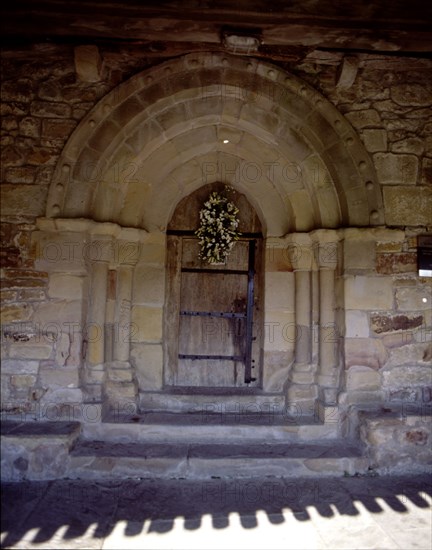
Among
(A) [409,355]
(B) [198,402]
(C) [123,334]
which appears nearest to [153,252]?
(C) [123,334]

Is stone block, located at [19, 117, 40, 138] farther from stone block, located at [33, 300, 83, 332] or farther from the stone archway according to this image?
stone block, located at [33, 300, 83, 332]

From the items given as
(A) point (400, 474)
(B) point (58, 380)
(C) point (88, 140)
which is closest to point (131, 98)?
(C) point (88, 140)

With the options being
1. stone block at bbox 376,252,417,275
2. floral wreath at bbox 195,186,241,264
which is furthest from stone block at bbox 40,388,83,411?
stone block at bbox 376,252,417,275

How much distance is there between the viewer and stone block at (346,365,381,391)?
3.67m

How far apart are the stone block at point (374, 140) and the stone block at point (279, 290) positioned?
4.26ft

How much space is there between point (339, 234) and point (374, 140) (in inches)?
33.1

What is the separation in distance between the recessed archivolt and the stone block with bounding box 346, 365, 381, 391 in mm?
1210

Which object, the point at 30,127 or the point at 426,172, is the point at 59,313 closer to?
the point at 30,127

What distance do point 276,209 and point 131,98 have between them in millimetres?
1626

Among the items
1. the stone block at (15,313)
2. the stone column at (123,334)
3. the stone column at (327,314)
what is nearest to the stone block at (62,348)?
the stone block at (15,313)

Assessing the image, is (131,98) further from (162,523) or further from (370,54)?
(162,523)

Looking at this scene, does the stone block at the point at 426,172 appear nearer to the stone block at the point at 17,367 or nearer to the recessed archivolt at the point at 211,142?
the recessed archivolt at the point at 211,142

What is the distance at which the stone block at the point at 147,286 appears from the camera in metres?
4.16

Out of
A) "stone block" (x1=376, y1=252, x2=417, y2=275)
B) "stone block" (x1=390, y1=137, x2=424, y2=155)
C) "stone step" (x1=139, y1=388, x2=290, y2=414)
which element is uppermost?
"stone block" (x1=390, y1=137, x2=424, y2=155)
